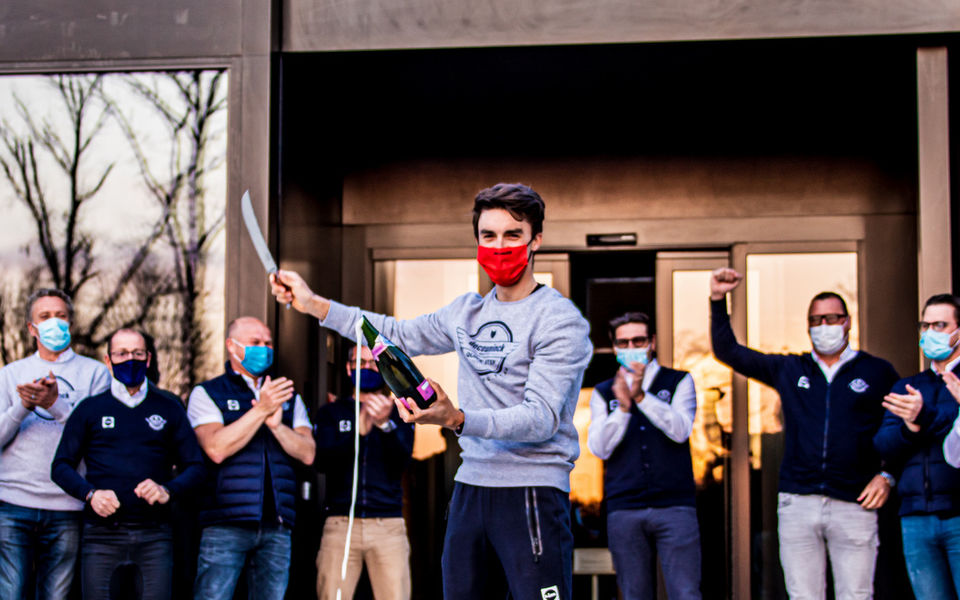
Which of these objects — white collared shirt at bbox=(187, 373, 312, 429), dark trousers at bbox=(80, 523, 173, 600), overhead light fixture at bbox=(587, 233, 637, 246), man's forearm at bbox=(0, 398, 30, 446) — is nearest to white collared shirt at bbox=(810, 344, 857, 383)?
overhead light fixture at bbox=(587, 233, 637, 246)

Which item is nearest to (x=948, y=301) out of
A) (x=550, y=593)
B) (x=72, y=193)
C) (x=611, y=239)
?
(x=611, y=239)

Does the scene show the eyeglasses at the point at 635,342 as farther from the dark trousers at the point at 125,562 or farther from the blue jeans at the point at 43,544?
the blue jeans at the point at 43,544

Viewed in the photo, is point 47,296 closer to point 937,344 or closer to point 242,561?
point 242,561

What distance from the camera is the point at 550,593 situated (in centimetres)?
335

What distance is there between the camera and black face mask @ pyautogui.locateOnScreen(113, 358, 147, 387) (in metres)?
5.89

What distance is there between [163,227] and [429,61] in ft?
6.21

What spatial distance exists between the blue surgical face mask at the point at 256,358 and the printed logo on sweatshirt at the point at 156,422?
Result: 538mm

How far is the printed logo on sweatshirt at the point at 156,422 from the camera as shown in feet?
19.3

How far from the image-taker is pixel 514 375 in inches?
139

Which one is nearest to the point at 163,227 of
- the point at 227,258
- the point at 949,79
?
the point at 227,258

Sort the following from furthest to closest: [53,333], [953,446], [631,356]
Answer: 1. [631,356]
2. [53,333]
3. [953,446]

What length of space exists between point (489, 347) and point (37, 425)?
345cm

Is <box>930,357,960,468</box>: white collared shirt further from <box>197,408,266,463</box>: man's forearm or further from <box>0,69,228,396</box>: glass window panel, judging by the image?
<box>0,69,228,396</box>: glass window panel

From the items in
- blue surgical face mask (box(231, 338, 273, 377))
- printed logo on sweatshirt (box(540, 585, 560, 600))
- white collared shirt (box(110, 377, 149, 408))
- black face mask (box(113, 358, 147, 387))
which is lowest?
printed logo on sweatshirt (box(540, 585, 560, 600))
